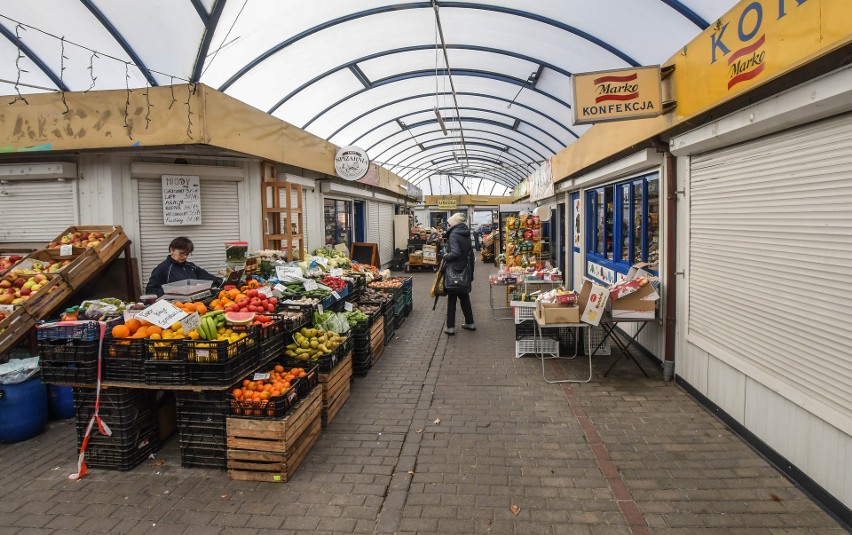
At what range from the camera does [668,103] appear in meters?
5.01

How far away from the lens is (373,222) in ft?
58.1

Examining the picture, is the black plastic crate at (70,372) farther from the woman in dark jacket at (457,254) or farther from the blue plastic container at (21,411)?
the woman in dark jacket at (457,254)

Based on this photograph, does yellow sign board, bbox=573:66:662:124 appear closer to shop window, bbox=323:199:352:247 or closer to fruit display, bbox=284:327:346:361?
fruit display, bbox=284:327:346:361

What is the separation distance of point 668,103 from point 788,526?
152 inches

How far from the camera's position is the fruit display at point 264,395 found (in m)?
3.82

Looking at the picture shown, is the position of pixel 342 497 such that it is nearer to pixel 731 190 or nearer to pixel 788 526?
pixel 788 526

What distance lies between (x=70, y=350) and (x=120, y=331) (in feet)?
1.27

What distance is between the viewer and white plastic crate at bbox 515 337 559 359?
715 cm

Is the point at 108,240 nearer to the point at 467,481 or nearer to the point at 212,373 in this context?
the point at 212,373

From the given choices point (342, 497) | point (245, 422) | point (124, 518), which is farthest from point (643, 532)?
point (124, 518)

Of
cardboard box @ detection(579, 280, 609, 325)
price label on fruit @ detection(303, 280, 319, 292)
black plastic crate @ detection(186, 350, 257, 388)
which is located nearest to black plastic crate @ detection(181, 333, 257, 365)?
black plastic crate @ detection(186, 350, 257, 388)

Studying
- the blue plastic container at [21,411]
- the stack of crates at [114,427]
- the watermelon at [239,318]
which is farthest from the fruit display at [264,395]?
the blue plastic container at [21,411]

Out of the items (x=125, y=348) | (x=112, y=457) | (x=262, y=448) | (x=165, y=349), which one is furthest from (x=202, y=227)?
(x=262, y=448)

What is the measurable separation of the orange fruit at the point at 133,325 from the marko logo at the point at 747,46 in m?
5.26
